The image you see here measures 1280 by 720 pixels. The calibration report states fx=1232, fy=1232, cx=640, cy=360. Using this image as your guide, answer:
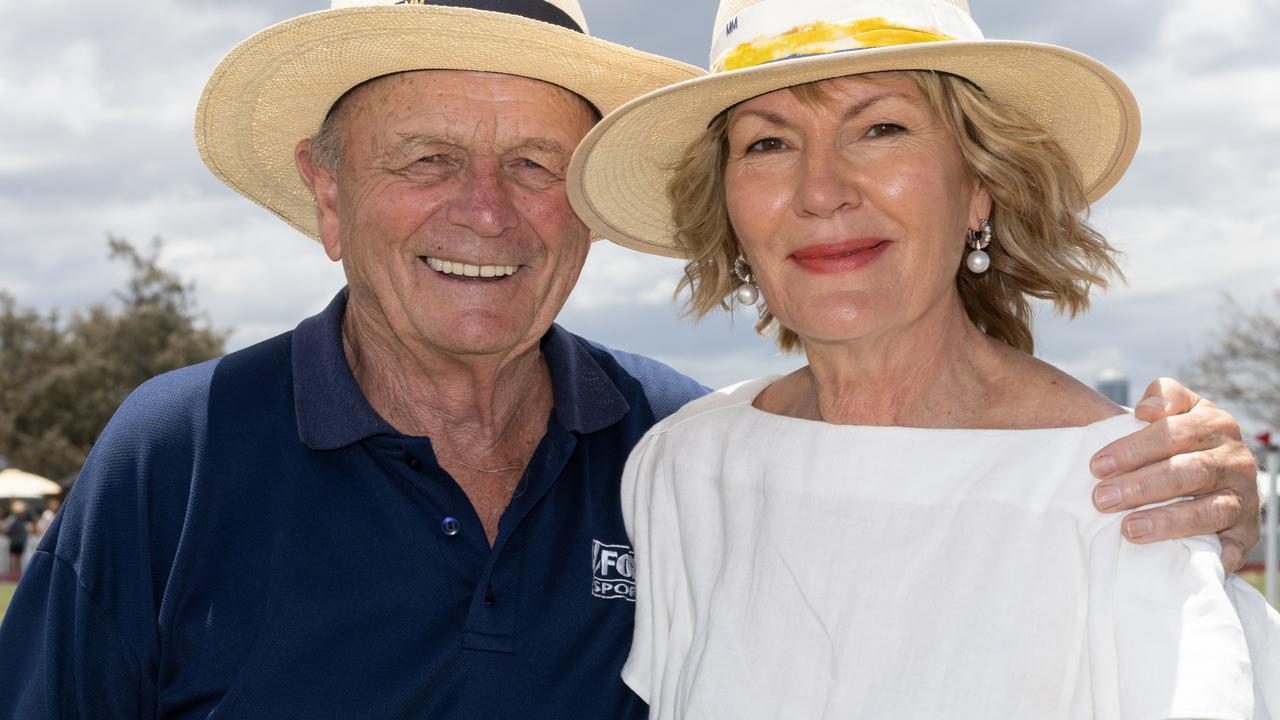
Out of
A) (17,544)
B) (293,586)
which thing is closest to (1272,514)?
(293,586)

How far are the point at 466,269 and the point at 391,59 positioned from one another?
583 mm

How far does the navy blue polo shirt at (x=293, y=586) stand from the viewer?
2.85 metres

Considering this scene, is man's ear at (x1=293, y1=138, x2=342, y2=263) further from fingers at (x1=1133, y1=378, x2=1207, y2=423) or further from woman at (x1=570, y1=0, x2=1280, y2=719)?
fingers at (x1=1133, y1=378, x2=1207, y2=423)

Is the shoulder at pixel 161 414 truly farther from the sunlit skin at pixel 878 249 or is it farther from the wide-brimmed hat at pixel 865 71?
the sunlit skin at pixel 878 249

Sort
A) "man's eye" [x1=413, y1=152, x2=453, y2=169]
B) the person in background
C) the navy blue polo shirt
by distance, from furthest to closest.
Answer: the person in background < "man's eye" [x1=413, y1=152, x2=453, y2=169] < the navy blue polo shirt

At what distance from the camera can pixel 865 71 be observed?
264 cm

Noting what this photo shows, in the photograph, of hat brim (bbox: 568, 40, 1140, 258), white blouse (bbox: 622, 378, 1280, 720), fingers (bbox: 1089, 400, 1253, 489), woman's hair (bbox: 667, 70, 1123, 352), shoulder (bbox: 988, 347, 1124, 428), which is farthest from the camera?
woman's hair (bbox: 667, 70, 1123, 352)

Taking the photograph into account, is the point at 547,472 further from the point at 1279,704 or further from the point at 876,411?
the point at 1279,704

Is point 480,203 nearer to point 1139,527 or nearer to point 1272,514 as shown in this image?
point 1139,527

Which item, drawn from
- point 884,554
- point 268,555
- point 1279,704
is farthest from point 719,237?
point 1279,704

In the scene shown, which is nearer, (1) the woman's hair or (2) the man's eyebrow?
(1) the woman's hair

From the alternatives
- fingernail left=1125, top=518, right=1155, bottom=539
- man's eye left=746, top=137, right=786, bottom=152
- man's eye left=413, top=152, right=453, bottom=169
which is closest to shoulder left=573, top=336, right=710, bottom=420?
man's eye left=413, top=152, right=453, bottom=169

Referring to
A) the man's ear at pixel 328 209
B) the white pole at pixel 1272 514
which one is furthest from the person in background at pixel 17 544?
the man's ear at pixel 328 209

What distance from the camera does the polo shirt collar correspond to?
10.1 ft
